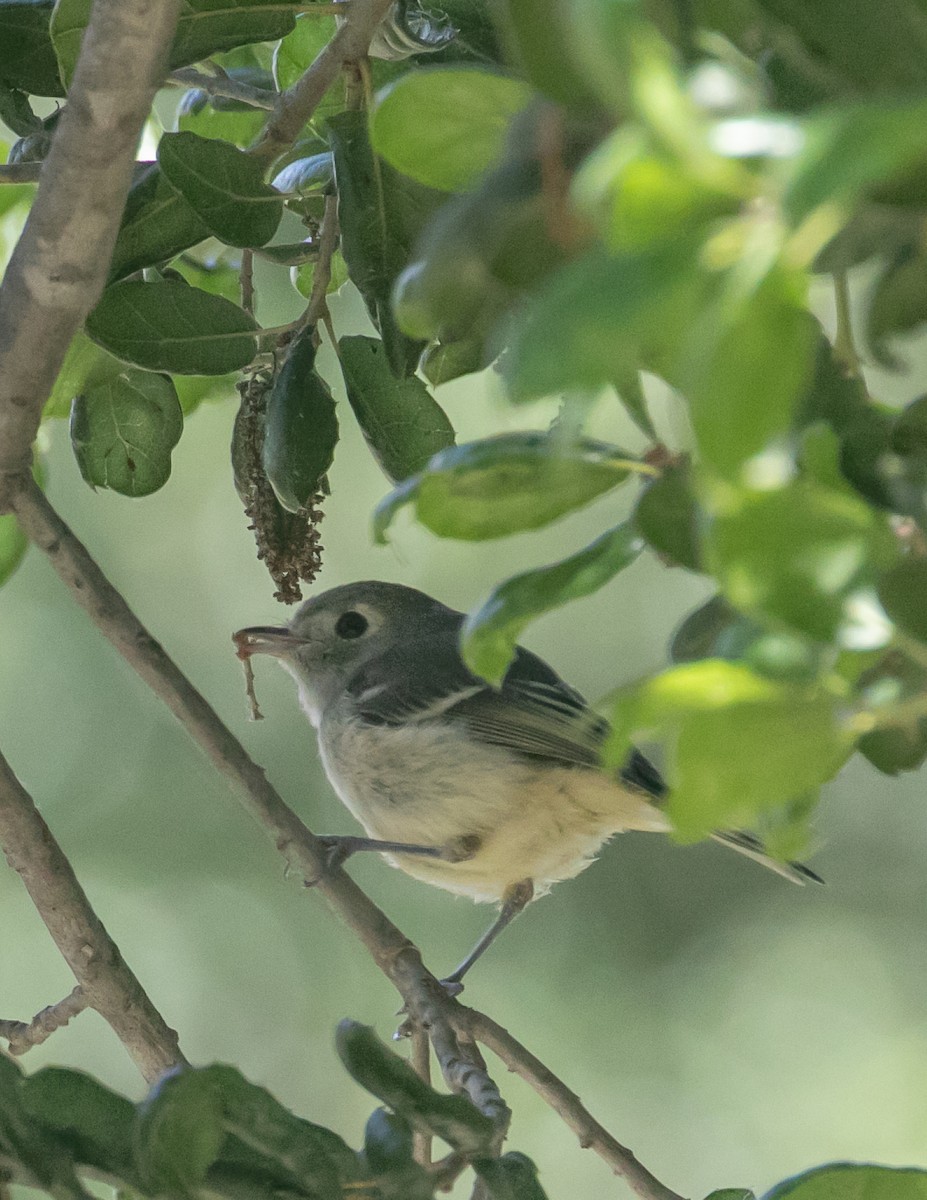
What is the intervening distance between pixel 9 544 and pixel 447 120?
117 centimetres

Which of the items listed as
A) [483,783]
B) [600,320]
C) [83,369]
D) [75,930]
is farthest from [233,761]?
[600,320]

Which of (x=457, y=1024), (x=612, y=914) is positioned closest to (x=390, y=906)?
(x=612, y=914)

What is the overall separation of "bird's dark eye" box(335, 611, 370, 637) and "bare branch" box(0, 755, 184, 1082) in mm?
1400

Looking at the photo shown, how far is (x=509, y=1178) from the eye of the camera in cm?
94

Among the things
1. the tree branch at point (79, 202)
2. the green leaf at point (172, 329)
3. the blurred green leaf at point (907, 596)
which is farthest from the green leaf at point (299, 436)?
the blurred green leaf at point (907, 596)

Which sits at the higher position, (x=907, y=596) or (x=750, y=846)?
(x=907, y=596)

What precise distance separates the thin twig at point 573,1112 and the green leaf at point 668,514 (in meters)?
0.76

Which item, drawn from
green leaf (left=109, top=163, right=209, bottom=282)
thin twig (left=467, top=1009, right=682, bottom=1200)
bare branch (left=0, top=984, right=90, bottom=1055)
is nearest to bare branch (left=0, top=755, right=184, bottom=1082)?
bare branch (left=0, top=984, right=90, bottom=1055)

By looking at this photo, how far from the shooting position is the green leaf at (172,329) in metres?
1.31

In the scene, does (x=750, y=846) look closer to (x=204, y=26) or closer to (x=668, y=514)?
(x=204, y=26)

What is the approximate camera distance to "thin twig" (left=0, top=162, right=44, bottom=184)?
54.0 inches

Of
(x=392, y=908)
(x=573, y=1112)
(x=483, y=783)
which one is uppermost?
(x=573, y=1112)

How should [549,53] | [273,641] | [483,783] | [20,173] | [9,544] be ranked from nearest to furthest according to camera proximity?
[549,53], [20,173], [9,544], [483,783], [273,641]

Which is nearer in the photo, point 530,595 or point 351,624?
point 530,595
